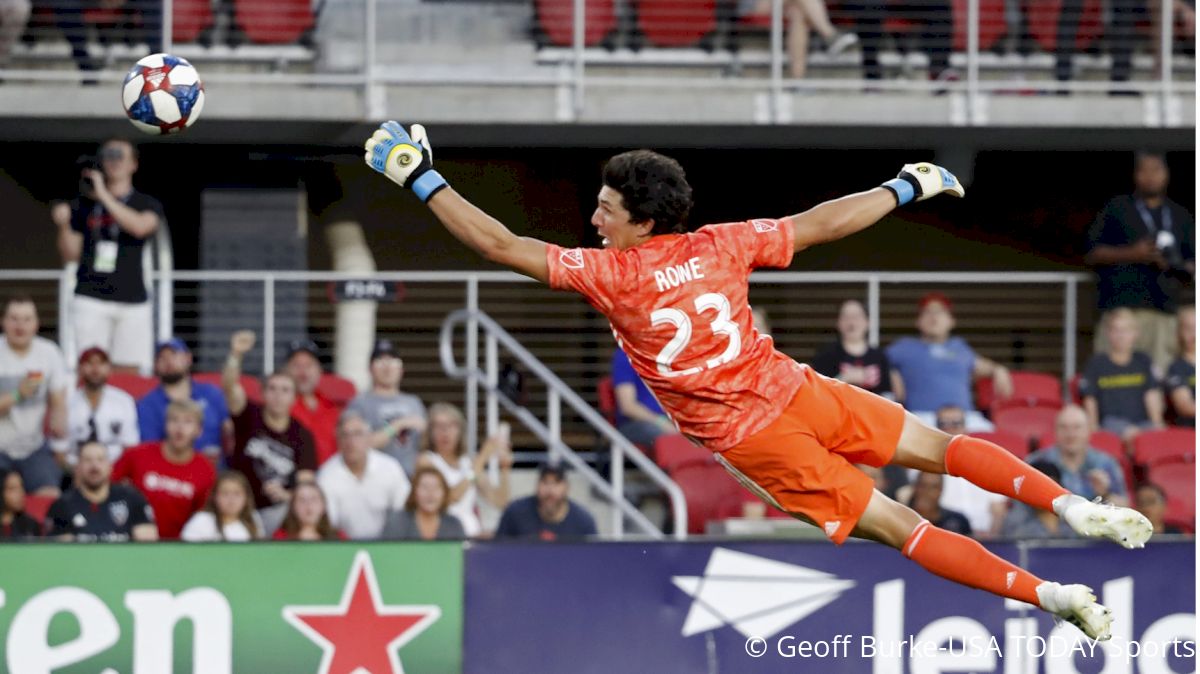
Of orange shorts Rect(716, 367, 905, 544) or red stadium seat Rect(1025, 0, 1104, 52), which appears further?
red stadium seat Rect(1025, 0, 1104, 52)

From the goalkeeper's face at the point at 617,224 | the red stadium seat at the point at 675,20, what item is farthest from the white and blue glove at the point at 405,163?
the red stadium seat at the point at 675,20

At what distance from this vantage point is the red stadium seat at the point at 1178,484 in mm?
12906

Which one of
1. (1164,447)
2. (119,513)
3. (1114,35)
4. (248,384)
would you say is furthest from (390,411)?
(1114,35)

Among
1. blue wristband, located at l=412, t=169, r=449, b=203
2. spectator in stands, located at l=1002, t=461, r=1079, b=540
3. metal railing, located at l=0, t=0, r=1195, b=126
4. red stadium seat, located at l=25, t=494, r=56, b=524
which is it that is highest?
metal railing, located at l=0, t=0, r=1195, b=126

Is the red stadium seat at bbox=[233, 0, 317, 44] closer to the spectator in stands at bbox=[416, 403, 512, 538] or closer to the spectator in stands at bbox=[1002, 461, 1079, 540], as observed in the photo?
the spectator in stands at bbox=[416, 403, 512, 538]

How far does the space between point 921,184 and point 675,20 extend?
7118 mm

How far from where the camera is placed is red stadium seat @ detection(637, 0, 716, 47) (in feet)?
49.1

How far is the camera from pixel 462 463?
12.2 metres

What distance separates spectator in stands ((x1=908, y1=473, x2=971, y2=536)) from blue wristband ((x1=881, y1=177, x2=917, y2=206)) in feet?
13.6

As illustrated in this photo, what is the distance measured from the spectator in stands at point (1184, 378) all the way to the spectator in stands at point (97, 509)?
255 inches

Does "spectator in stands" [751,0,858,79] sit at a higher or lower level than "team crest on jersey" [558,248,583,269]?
higher

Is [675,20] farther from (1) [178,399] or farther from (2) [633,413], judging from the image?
(1) [178,399]

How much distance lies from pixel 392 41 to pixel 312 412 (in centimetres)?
363

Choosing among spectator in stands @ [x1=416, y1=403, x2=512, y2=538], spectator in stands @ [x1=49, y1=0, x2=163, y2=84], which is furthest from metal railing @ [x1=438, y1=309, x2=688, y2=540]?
spectator in stands @ [x1=49, y1=0, x2=163, y2=84]
